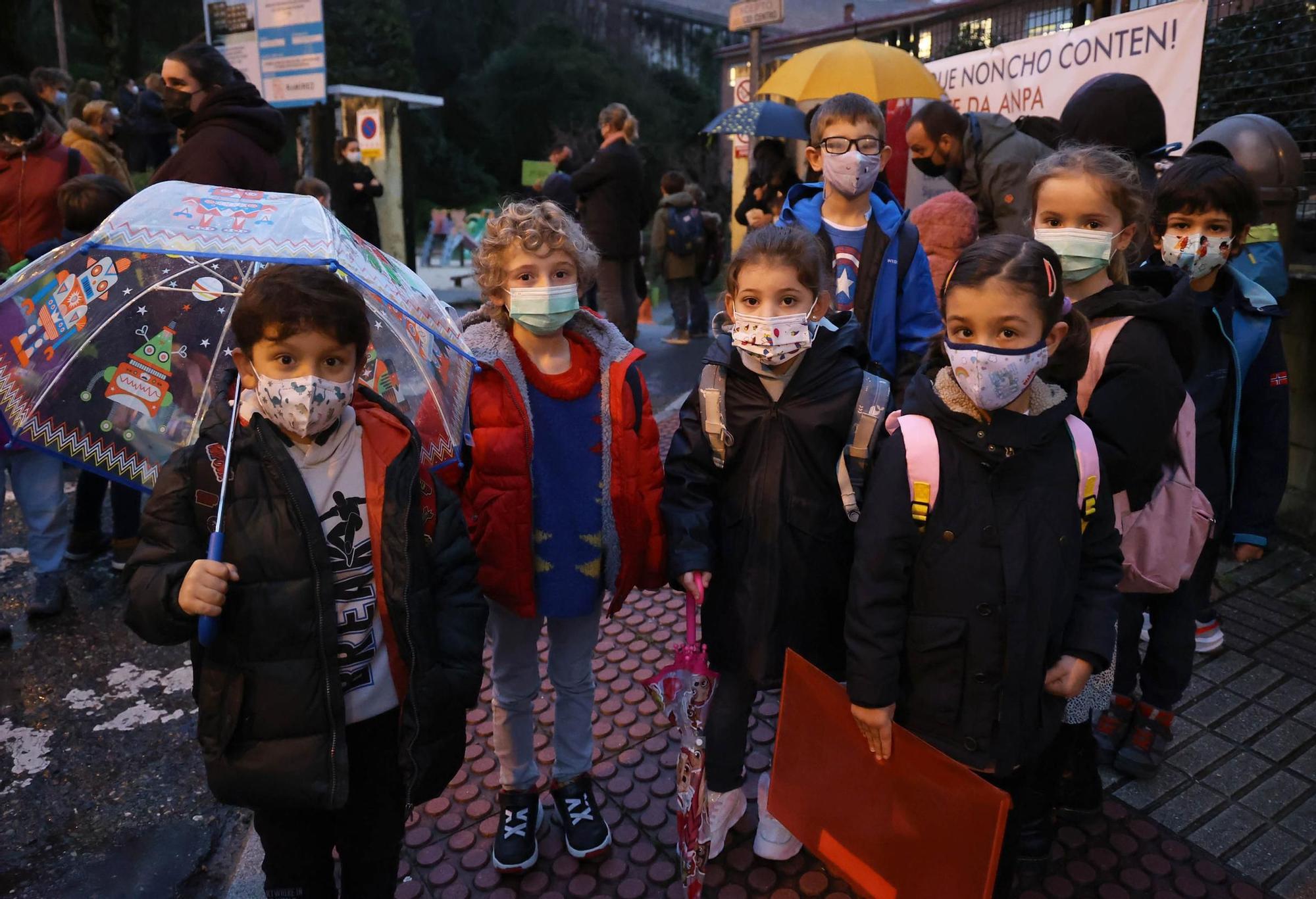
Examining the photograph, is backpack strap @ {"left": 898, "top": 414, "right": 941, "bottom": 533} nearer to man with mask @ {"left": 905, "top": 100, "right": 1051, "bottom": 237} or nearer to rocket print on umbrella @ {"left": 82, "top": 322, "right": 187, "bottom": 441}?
rocket print on umbrella @ {"left": 82, "top": 322, "right": 187, "bottom": 441}

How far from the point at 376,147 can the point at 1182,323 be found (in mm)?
14469

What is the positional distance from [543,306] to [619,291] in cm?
661

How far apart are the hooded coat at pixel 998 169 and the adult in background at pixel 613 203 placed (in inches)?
168

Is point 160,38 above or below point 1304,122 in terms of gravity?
above

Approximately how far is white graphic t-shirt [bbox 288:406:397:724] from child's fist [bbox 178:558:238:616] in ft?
0.79

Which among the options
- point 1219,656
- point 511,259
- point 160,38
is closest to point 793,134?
point 1219,656

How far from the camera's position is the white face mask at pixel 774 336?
2.40 meters

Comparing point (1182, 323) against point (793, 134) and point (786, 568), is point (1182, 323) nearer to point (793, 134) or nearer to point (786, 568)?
point (786, 568)

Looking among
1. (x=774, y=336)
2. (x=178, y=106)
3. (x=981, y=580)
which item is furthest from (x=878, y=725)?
(x=178, y=106)

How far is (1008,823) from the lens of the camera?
2359 mm

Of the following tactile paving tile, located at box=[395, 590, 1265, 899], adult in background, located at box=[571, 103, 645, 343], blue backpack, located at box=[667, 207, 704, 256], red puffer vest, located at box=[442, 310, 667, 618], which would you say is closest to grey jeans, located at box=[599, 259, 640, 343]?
adult in background, located at box=[571, 103, 645, 343]

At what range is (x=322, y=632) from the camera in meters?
2.03

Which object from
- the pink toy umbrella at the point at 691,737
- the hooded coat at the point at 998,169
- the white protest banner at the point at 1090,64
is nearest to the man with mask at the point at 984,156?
the hooded coat at the point at 998,169

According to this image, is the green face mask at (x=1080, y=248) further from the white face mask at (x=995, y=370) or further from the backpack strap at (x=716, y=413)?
the backpack strap at (x=716, y=413)
